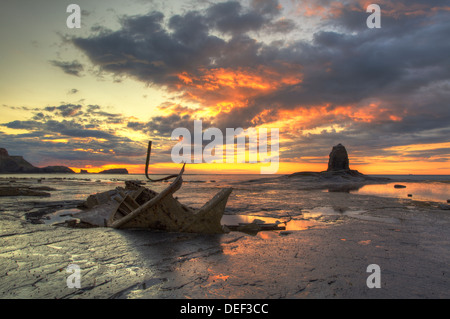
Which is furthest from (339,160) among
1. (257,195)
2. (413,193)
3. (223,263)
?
(223,263)

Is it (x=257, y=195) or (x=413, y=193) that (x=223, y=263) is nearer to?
(x=257, y=195)

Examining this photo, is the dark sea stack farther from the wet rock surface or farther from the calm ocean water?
the wet rock surface

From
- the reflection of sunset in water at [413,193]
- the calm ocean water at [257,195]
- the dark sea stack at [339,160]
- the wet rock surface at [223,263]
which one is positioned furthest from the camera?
the dark sea stack at [339,160]

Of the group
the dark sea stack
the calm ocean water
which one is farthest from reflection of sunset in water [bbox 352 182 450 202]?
the dark sea stack

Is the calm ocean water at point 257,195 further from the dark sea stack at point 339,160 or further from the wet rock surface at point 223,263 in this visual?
the dark sea stack at point 339,160

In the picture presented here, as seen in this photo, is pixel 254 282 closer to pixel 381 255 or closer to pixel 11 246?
pixel 381 255

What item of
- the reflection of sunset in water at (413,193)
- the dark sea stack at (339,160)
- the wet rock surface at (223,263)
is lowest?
the reflection of sunset in water at (413,193)

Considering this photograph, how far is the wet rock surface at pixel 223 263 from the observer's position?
2908 millimetres

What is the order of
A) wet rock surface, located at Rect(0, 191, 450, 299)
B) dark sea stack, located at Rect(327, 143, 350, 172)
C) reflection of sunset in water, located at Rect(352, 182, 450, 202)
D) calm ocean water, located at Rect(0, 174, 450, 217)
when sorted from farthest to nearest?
1. dark sea stack, located at Rect(327, 143, 350, 172)
2. reflection of sunset in water, located at Rect(352, 182, 450, 202)
3. calm ocean water, located at Rect(0, 174, 450, 217)
4. wet rock surface, located at Rect(0, 191, 450, 299)

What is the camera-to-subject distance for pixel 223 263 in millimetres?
3885

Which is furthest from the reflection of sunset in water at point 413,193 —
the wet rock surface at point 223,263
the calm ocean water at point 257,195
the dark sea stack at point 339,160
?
the dark sea stack at point 339,160

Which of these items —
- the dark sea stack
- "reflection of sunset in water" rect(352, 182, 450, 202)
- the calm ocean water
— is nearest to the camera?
the calm ocean water

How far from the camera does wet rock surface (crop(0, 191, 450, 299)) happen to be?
2.91 m
